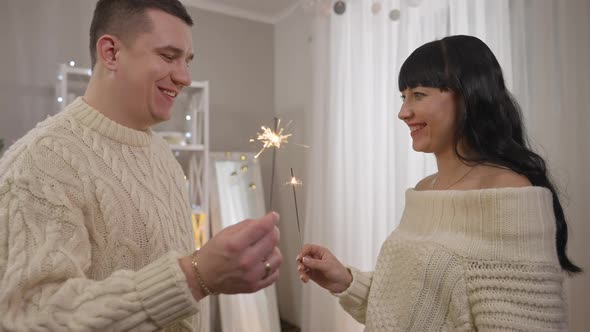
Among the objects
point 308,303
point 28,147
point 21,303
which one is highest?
point 28,147

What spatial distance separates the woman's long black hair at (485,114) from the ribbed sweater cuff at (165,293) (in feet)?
2.68

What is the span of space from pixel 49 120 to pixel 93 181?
8.3 inches

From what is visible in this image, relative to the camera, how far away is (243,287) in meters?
0.67

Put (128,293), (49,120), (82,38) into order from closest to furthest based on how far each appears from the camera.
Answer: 1. (128,293)
2. (49,120)
3. (82,38)

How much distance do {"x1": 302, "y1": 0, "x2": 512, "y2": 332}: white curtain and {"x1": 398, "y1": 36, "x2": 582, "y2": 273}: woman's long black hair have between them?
0.81 meters

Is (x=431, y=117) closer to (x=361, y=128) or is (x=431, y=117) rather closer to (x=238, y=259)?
(x=238, y=259)

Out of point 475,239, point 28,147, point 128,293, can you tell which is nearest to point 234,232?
point 128,293

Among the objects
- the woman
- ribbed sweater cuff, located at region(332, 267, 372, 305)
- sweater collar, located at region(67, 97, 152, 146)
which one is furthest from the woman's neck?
sweater collar, located at region(67, 97, 152, 146)

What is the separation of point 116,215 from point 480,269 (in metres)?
0.84

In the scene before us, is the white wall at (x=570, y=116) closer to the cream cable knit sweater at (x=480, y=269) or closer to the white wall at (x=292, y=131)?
the cream cable knit sweater at (x=480, y=269)

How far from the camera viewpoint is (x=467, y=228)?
98 cm

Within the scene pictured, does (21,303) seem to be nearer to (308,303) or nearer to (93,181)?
(93,181)

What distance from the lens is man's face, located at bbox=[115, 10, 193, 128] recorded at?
0.91 metres

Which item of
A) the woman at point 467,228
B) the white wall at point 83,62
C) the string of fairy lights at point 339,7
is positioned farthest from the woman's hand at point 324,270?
the white wall at point 83,62
